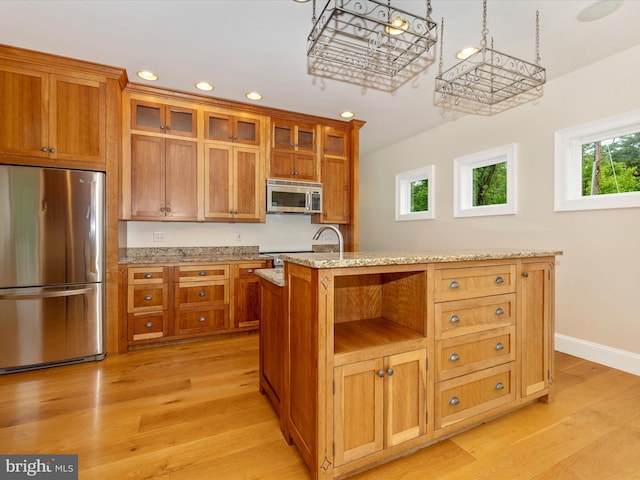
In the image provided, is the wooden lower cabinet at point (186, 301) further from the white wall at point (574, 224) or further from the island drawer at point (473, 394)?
the white wall at point (574, 224)

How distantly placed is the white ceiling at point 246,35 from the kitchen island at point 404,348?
5.41 ft

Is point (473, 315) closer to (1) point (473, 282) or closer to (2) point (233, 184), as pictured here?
(1) point (473, 282)

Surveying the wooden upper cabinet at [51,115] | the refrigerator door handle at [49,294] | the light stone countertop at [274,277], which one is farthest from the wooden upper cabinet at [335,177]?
the refrigerator door handle at [49,294]

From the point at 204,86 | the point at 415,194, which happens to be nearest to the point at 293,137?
the point at 204,86

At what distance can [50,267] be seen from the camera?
2496 mm

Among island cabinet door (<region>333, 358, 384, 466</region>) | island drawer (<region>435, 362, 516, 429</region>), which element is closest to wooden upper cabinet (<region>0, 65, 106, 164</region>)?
island cabinet door (<region>333, 358, 384, 466</region>)

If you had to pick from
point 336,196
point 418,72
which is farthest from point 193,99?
point 418,72

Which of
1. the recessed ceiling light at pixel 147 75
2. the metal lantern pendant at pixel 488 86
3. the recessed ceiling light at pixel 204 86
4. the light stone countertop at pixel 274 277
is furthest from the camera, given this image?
the recessed ceiling light at pixel 204 86

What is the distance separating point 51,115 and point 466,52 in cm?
357

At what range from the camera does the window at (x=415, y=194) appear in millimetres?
→ 4336

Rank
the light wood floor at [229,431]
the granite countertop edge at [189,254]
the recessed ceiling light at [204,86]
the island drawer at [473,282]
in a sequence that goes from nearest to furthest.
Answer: the light wood floor at [229,431], the island drawer at [473,282], the recessed ceiling light at [204,86], the granite countertop edge at [189,254]

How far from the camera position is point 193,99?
327 centimetres

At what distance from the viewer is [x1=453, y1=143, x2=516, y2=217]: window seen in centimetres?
326

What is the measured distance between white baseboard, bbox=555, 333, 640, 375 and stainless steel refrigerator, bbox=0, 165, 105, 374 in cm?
431
